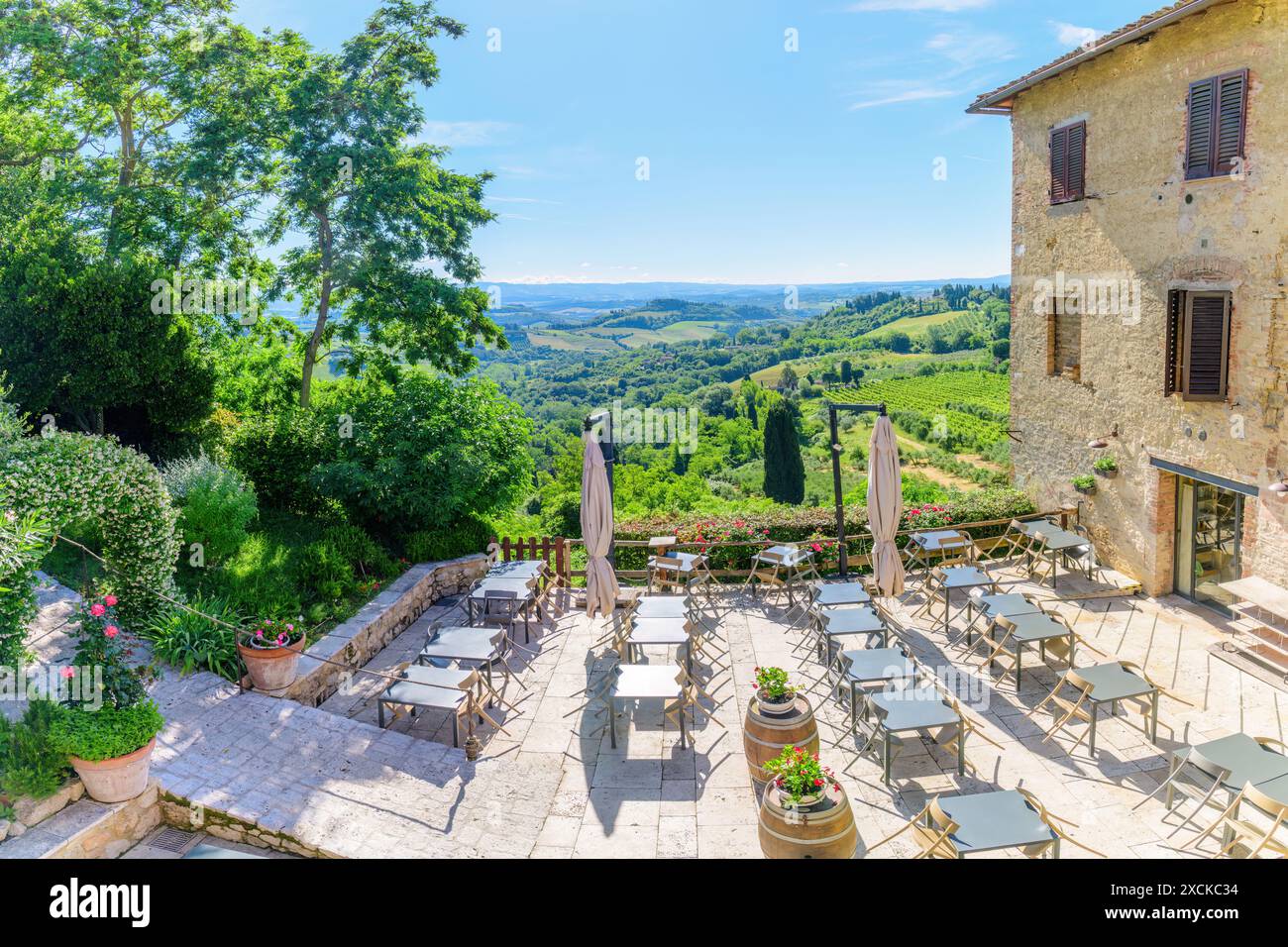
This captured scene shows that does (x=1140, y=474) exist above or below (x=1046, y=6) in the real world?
below

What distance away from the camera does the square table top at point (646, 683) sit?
8352mm

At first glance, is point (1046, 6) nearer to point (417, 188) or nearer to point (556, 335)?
point (417, 188)

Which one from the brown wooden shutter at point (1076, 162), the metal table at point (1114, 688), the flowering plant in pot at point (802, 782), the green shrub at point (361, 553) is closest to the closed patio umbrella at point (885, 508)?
the metal table at point (1114, 688)

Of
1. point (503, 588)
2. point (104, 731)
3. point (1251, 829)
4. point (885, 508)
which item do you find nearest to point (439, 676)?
point (503, 588)

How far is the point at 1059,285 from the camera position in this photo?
1427 cm

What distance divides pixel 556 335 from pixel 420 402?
6173cm

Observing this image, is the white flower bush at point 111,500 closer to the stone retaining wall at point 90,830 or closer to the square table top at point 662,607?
the stone retaining wall at point 90,830

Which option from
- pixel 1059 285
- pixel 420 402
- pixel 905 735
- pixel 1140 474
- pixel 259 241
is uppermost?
pixel 259 241

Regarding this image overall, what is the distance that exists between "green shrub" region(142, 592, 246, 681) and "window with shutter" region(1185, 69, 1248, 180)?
1388 centimetres

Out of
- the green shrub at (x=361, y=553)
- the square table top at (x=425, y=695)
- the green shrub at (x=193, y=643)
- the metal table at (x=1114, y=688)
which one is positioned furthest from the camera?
the green shrub at (x=361, y=553)

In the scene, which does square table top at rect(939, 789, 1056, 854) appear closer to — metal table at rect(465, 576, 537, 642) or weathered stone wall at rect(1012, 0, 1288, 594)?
metal table at rect(465, 576, 537, 642)

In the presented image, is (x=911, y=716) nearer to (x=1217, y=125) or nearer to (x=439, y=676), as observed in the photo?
(x=439, y=676)

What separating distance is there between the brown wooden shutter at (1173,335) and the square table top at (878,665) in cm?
646

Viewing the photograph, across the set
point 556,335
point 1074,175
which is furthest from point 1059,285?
point 556,335
